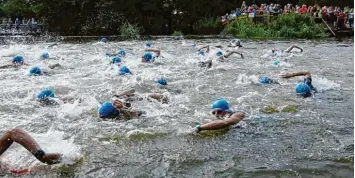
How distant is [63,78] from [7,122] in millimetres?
4898

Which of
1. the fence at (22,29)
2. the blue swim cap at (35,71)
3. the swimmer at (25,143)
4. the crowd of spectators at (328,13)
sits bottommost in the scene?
the fence at (22,29)

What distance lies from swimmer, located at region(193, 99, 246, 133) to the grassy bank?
20.2 metres

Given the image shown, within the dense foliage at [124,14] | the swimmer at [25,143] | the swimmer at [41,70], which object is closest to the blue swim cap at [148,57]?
the swimmer at [41,70]

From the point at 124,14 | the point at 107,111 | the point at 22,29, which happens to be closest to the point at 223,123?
the point at 107,111

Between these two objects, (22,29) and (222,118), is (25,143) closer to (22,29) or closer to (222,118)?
(222,118)

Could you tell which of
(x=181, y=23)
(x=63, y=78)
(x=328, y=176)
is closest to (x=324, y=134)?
(x=328, y=176)

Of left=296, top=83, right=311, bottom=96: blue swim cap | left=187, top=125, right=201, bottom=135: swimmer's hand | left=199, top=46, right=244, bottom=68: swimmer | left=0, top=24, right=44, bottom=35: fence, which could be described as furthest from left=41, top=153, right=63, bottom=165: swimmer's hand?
left=0, top=24, right=44, bottom=35: fence

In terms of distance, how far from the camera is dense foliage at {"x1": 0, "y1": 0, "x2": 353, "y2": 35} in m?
35.5

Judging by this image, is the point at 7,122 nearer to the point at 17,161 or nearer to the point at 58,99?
the point at 58,99

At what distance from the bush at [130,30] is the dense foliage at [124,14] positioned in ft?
0.83

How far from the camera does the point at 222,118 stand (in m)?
7.84

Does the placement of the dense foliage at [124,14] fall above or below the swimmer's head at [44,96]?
above

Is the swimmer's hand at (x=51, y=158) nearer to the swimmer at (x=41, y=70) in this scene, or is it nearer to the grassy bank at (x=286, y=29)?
the swimmer at (x=41, y=70)

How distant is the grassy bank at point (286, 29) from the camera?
89.4 ft
